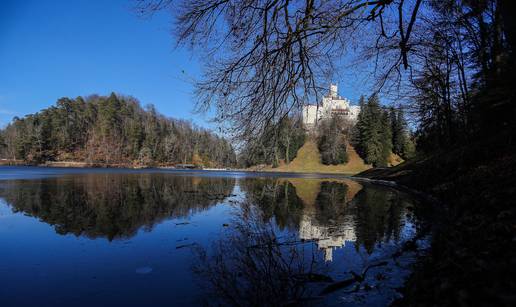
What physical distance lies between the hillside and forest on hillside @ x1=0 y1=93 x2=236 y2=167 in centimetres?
2442

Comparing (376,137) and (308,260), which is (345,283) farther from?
(376,137)

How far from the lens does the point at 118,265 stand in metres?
5.16

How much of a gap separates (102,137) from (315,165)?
73056 mm

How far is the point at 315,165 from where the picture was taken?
7312 centimetres

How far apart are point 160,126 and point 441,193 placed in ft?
360

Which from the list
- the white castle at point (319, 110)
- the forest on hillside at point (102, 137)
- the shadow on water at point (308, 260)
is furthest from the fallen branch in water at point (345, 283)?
the forest on hillside at point (102, 137)

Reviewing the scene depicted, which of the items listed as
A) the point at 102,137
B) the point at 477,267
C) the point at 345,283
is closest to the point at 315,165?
the point at 345,283

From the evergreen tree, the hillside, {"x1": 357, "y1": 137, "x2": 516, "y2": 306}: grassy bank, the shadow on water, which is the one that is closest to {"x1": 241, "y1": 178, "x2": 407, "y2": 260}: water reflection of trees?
the shadow on water

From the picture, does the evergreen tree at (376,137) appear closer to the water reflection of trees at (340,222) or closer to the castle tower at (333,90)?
the water reflection of trees at (340,222)

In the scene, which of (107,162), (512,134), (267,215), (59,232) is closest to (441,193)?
(512,134)

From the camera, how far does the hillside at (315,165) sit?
226ft

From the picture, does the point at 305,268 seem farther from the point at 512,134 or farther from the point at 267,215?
the point at 512,134

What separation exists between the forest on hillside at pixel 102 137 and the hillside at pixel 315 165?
24.4 meters

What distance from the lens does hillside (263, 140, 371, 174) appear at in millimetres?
68938
